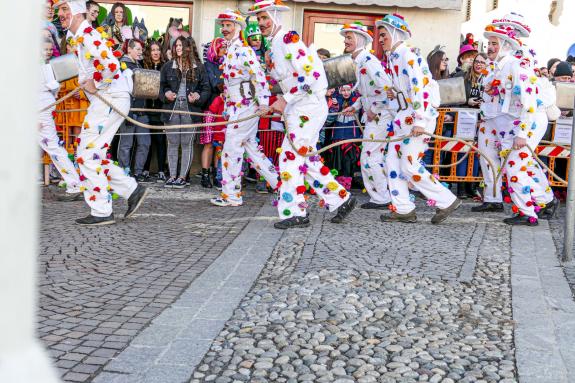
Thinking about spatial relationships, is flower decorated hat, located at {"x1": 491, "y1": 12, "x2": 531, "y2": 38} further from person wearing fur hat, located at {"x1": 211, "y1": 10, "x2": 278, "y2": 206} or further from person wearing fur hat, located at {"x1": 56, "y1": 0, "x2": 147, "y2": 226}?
person wearing fur hat, located at {"x1": 56, "y1": 0, "x2": 147, "y2": 226}

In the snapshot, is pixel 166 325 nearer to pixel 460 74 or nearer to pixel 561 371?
pixel 561 371

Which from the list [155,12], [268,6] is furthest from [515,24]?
[155,12]

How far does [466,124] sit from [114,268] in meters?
5.95

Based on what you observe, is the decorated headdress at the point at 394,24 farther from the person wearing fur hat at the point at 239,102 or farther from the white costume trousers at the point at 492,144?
the white costume trousers at the point at 492,144

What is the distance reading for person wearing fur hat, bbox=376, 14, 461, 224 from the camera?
24.7 ft

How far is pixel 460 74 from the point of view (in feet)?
35.0

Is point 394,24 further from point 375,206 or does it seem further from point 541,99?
point 375,206

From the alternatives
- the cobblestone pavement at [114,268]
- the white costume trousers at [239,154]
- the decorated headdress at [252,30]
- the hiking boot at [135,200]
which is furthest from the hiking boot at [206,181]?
the hiking boot at [135,200]

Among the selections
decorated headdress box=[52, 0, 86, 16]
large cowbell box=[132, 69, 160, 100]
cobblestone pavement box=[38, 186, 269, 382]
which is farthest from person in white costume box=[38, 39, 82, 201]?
decorated headdress box=[52, 0, 86, 16]

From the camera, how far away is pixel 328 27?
→ 12.3 metres

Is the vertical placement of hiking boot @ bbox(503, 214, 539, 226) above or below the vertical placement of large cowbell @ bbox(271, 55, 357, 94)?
below

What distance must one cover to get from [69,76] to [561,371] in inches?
276

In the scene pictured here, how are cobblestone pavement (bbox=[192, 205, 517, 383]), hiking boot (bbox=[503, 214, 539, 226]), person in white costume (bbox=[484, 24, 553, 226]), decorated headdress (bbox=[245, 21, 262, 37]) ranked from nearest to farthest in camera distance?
1. cobblestone pavement (bbox=[192, 205, 517, 383])
2. person in white costume (bbox=[484, 24, 553, 226])
3. hiking boot (bbox=[503, 214, 539, 226])
4. decorated headdress (bbox=[245, 21, 262, 37])

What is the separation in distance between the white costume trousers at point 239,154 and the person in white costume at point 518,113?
2.53 metres
